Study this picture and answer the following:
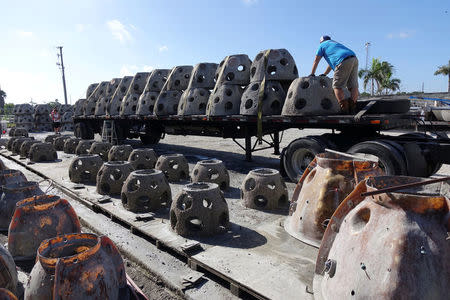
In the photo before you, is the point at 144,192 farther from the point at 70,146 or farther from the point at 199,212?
the point at 70,146

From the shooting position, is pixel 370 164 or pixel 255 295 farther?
pixel 370 164

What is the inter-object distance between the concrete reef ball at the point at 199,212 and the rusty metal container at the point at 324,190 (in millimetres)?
1243

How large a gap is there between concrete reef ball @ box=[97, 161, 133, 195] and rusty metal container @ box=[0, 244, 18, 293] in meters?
4.17

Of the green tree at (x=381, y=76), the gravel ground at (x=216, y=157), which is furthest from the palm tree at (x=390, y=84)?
the gravel ground at (x=216, y=157)

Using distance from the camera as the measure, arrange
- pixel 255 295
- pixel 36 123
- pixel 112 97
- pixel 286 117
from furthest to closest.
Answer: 1. pixel 36 123
2. pixel 112 97
3. pixel 286 117
4. pixel 255 295

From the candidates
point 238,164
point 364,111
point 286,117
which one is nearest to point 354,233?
point 364,111

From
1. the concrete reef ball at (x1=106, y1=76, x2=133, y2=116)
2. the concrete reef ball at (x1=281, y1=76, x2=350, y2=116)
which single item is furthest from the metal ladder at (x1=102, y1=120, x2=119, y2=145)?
the concrete reef ball at (x1=281, y1=76, x2=350, y2=116)

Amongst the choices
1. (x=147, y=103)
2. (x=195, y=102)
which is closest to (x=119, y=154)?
(x=195, y=102)

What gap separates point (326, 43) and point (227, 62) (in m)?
4.03

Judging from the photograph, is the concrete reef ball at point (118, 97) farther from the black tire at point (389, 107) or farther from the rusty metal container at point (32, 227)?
the black tire at point (389, 107)

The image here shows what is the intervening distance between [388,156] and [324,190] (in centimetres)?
257

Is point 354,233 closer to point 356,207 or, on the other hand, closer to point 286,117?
point 356,207

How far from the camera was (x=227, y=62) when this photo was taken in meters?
11.2

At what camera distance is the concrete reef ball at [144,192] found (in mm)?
6383
